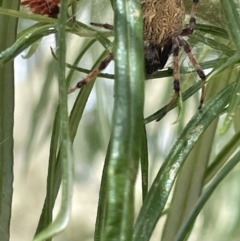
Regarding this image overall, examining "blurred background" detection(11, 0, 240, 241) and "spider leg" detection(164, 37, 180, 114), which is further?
"blurred background" detection(11, 0, 240, 241)

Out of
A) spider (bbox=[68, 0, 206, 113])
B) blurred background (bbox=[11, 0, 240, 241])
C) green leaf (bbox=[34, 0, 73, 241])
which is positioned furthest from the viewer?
blurred background (bbox=[11, 0, 240, 241])

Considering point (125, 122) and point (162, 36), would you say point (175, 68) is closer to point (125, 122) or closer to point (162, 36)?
point (162, 36)

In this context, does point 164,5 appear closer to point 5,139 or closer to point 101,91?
point 5,139

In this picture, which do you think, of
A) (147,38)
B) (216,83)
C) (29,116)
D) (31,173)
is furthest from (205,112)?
(31,173)

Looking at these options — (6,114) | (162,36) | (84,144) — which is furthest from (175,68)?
(84,144)

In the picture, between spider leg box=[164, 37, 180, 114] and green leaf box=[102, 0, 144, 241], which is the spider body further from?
green leaf box=[102, 0, 144, 241]

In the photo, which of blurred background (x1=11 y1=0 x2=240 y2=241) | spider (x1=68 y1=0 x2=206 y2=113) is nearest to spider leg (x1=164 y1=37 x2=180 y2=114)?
spider (x1=68 y1=0 x2=206 y2=113)

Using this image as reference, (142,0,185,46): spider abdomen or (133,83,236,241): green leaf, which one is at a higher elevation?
(142,0,185,46): spider abdomen
